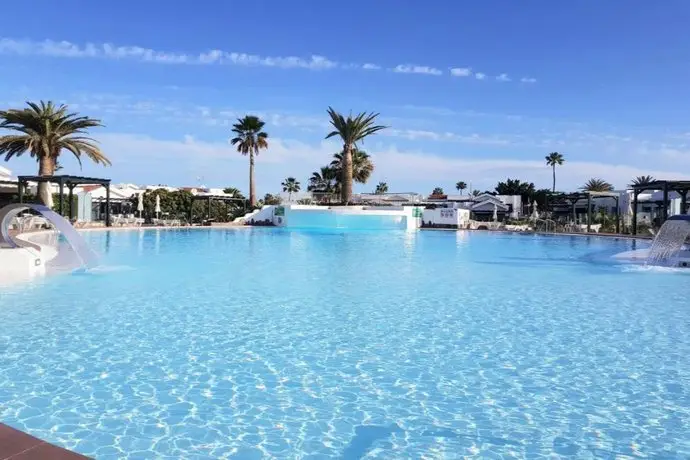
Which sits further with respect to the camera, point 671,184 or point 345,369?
point 671,184

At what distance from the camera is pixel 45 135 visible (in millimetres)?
27734

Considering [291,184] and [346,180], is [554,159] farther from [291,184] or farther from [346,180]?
[346,180]

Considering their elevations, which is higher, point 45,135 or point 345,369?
point 45,135

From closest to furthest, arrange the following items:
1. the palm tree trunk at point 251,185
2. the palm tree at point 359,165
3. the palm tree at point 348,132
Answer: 1. the palm tree at point 348,132
2. the palm tree trunk at point 251,185
3. the palm tree at point 359,165

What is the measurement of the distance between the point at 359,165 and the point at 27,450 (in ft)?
175

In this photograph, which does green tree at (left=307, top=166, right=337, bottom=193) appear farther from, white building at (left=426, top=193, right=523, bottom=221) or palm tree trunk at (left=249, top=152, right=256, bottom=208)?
palm tree trunk at (left=249, top=152, right=256, bottom=208)

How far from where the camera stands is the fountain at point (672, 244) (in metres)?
15.3

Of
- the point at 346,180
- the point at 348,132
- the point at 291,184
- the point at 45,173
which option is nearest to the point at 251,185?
the point at 346,180

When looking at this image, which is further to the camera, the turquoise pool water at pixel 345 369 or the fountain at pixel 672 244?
the fountain at pixel 672 244

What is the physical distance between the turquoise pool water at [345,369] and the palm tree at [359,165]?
44641 mm

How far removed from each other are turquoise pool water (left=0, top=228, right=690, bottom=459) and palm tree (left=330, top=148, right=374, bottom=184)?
4464 cm

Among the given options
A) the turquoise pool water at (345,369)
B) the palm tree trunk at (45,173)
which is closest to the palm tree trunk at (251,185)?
the palm tree trunk at (45,173)

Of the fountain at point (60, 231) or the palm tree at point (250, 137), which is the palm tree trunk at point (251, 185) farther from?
the fountain at point (60, 231)

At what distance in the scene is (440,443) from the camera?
13.0 ft
